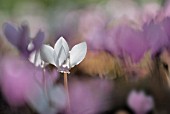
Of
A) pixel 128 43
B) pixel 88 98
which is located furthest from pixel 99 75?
pixel 88 98

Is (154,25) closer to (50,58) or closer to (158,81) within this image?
(158,81)

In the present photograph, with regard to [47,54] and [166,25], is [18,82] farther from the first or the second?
[166,25]

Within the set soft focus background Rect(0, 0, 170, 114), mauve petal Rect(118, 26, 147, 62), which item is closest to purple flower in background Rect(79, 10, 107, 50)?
soft focus background Rect(0, 0, 170, 114)

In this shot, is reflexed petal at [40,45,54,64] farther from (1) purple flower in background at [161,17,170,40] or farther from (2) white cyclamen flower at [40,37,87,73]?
(1) purple flower in background at [161,17,170,40]

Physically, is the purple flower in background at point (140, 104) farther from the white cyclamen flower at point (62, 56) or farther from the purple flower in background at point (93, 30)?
the purple flower in background at point (93, 30)

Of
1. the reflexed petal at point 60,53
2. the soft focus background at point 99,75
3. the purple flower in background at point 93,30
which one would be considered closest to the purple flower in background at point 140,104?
the soft focus background at point 99,75
